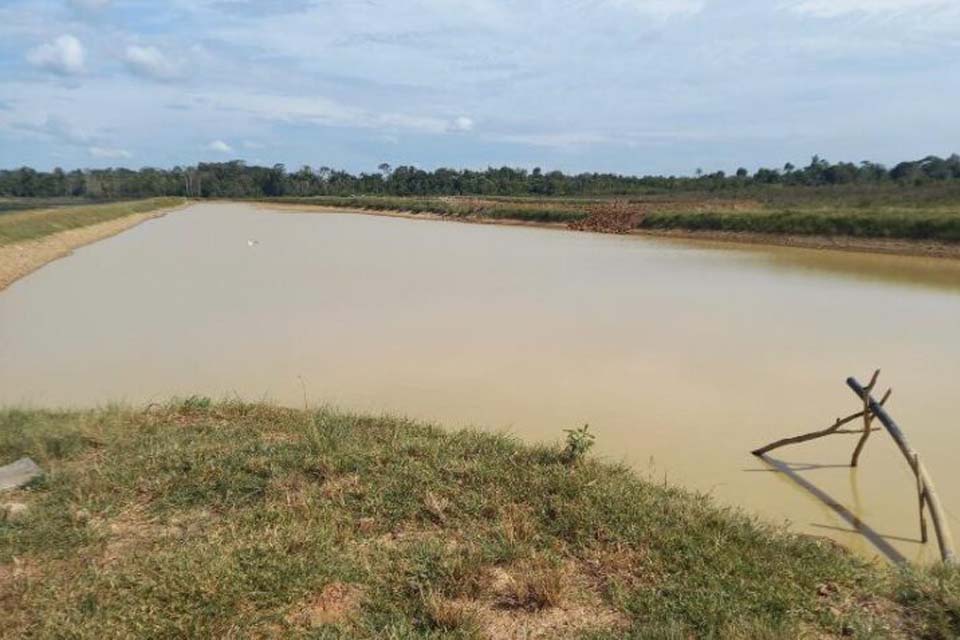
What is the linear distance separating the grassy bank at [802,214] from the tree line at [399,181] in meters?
11.9

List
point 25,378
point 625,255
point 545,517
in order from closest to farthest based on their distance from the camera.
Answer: point 545,517 → point 25,378 → point 625,255

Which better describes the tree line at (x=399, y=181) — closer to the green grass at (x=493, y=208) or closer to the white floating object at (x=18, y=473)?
the green grass at (x=493, y=208)

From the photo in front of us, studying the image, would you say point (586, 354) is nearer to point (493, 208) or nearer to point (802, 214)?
point (802, 214)

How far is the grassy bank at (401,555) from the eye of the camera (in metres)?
2.34

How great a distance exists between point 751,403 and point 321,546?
14.5 feet

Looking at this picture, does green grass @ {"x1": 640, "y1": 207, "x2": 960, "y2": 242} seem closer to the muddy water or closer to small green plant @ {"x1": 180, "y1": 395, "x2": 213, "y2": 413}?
the muddy water

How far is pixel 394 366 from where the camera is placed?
23.5 ft

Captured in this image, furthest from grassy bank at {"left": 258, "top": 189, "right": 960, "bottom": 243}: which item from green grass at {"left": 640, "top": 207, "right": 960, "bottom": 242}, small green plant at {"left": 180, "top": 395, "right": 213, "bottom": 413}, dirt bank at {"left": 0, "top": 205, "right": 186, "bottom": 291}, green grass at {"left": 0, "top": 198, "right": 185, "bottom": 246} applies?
small green plant at {"left": 180, "top": 395, "right": 213, "bottom": 413}

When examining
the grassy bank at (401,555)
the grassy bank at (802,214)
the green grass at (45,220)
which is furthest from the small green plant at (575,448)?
the grassy bank at (802,214)

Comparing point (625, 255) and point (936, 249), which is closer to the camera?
point (936, 249)

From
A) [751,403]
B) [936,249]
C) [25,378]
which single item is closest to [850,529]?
[751,403]

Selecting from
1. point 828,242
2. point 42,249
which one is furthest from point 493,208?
point 42,249

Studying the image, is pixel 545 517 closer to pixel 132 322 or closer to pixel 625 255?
pixel 132 322

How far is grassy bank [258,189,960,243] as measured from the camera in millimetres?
19312
